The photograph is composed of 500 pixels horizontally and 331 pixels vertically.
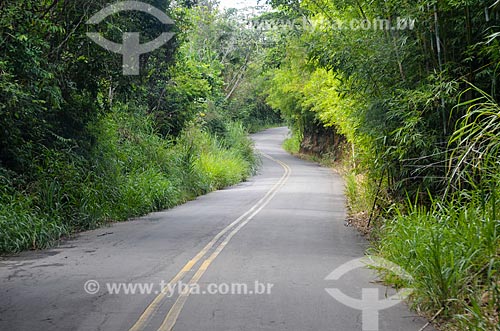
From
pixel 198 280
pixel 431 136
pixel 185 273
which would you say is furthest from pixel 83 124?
pixel 431 136

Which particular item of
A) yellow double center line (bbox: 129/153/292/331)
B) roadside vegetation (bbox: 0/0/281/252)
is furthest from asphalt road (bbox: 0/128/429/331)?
roadside vegetation (bbox: 0/0/281/252)

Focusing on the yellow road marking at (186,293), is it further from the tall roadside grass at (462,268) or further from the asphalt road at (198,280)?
the tall roadside grass at (462,268)

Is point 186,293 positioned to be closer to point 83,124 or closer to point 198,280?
point 198,280

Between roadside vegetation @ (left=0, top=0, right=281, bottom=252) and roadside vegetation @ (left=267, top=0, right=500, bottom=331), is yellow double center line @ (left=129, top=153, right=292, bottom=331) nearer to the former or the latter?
roadside vegetation @ (left=267, top=0, right=500, bottom=331)

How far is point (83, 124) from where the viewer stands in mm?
17359

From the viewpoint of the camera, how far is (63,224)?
1440 centimetres

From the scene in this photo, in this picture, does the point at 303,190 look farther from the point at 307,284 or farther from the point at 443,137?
the point at 307,284

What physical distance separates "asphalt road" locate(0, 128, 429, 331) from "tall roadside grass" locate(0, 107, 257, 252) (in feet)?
2.29

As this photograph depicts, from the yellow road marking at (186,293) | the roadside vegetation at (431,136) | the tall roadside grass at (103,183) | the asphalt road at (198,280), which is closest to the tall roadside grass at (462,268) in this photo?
the roadside vegetation at (431,136)

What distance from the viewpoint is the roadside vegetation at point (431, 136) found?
7316mm

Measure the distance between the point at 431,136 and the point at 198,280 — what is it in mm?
4964

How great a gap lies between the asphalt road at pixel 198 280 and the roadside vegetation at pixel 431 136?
2.19 feet

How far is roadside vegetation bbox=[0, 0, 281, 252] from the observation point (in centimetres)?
1267

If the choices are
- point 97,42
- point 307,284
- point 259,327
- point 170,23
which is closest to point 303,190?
point 170,23
